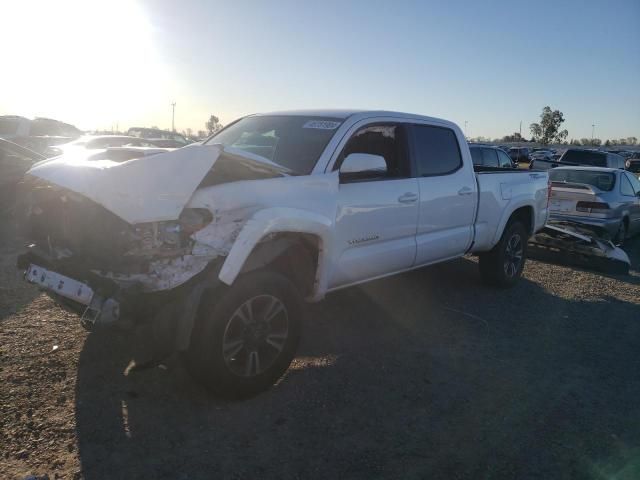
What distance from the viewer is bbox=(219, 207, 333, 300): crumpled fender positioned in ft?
10.2

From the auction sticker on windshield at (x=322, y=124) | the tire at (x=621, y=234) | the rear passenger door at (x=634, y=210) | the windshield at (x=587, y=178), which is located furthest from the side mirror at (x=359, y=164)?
the rear passenger door at (x=634, y=210)

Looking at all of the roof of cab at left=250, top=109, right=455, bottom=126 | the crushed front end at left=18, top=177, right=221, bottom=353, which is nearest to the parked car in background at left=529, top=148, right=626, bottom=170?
the roof of cab at left=250, top=109, right=455, bottom=126

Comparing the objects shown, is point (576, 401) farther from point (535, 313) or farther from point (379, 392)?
point (535, 313)

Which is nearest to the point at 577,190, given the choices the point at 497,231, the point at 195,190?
the point at 497,231

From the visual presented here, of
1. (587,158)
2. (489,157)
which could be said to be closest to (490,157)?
(489,157)

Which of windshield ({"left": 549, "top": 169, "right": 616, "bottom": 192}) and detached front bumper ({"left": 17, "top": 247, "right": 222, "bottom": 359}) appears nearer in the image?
detached front bumper ({"left": 17, "top": 247, "right": 222, "bottom": 359})

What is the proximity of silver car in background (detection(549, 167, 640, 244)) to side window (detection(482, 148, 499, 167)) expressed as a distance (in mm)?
5767

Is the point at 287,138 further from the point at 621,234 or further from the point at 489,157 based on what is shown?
the point at 489,157

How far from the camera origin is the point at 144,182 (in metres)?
3.10

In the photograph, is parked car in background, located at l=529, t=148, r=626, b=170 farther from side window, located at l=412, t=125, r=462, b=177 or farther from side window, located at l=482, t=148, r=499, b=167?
side window, located at l=412, t=125, r=462, b=177

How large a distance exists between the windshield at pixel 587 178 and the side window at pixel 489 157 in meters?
5.57

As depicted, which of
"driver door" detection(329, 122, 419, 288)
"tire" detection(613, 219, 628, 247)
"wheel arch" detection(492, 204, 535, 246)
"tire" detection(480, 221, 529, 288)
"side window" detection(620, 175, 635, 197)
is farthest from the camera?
"side window" detection(620, 175, 635, 197)

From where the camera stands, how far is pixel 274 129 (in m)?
4.72

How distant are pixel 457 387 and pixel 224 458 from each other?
6.29ft
